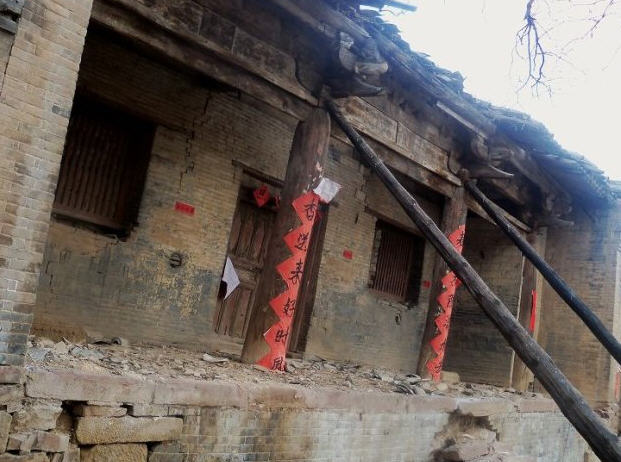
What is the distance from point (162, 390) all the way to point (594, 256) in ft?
34.4

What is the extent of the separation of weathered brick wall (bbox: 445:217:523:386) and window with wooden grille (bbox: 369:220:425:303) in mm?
1613

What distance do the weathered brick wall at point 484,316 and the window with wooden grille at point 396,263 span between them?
161cm

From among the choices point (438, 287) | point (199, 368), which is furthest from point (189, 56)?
point (438, 287)

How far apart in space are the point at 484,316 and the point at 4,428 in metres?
9.88

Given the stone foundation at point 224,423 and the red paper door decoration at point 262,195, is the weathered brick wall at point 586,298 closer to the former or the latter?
the stone foundation at point 224,423

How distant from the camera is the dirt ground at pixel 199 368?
3.95 metres

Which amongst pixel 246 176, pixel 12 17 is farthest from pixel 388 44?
pixel 12 17

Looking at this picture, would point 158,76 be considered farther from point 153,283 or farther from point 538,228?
point 538,228

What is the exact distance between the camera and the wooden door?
311 inches

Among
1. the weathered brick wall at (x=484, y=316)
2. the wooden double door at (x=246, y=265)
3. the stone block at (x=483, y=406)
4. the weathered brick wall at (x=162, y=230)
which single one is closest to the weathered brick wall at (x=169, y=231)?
the weathered brick wall at (x=162, y=230)

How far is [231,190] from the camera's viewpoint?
7.65 metres

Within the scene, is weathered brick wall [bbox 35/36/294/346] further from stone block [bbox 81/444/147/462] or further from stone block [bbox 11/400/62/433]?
stone block [bbox 11/400/62/433]

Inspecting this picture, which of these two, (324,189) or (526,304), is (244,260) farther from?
(526,304)

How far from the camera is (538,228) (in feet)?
36.1
